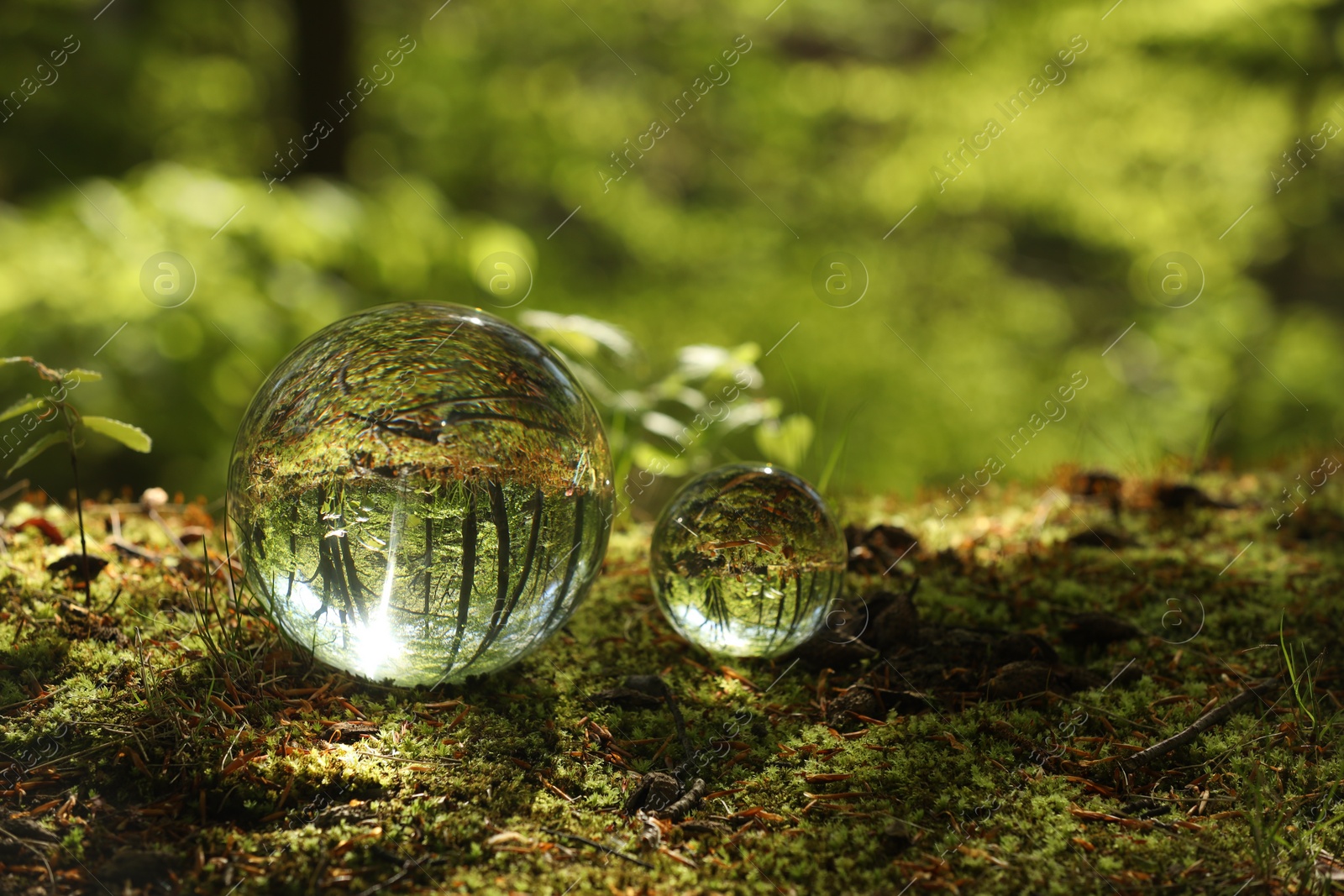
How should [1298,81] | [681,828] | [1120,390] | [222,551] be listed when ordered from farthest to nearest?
[1120,390] < [1298,81] < [222,551] < [681,828]

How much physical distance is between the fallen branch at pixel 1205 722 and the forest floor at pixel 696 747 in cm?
1

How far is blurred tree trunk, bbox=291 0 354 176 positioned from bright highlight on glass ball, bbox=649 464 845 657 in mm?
7734

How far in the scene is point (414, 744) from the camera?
2193 mm

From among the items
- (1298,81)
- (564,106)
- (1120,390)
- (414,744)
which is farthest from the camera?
(1120,390)

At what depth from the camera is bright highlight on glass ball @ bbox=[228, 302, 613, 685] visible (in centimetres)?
216

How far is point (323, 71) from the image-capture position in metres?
8.70

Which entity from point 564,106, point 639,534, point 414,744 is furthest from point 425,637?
point 564,106

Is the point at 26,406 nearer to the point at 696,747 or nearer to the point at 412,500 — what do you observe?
the point at 412,500

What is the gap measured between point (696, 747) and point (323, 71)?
28.1 ft

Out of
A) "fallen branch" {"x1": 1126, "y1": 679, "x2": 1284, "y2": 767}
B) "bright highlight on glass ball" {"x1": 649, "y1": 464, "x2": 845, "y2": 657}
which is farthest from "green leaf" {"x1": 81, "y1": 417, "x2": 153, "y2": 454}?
"fallen branch" {"x1": 1126, "y1": 679, "x2": 1284, "y2": 767}

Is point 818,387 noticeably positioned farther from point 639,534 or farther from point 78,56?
point 78,56

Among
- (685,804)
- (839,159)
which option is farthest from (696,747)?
(839,159)

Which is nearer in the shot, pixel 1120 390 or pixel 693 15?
pixel 693 15

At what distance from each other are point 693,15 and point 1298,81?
6.86 meters
